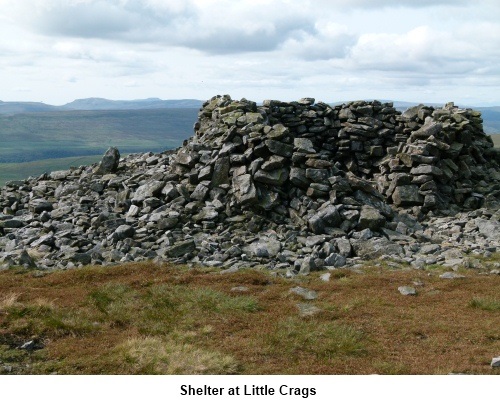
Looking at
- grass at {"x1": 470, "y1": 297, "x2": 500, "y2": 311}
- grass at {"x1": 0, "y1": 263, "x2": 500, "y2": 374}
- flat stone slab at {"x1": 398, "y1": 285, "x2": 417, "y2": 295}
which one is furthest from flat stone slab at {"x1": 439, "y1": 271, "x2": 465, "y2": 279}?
grass at {"x1": 470, "y1": 297, "x2": 500, "y2": 311}

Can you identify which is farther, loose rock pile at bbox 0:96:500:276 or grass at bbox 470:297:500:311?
loose rock pile at bbox 0:96:500:276

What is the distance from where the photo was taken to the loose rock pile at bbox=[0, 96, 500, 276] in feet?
84.1

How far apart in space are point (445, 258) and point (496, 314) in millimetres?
6954

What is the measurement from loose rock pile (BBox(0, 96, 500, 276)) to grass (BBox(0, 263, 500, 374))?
2696mm

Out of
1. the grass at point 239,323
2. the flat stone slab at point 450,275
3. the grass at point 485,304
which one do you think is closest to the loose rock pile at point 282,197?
the flat stone slab at point 450,275

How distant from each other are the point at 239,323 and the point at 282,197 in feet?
46.7

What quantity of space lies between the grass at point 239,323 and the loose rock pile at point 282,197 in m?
2.70

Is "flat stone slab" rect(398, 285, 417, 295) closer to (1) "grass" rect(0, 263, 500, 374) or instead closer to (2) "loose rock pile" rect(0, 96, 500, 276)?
(1) "grass" rect(0, 263, 500, 374)

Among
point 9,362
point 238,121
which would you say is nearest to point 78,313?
point 9,362

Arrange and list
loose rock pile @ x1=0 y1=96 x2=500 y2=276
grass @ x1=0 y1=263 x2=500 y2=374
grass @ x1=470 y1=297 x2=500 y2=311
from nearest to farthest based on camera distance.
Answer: grass @ x1=0 y1=263 x2=500 y2=374
grass @ x1=470 y1=297 x2=500 y2=311
loose rock pile @ x1=0 y1=96 x2=500 y2=276

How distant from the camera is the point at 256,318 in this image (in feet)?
56.9

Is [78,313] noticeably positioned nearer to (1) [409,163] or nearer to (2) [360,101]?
(1) [409,163]

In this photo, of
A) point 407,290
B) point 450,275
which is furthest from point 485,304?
point 450,275

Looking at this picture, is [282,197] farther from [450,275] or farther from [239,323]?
[239,323]
